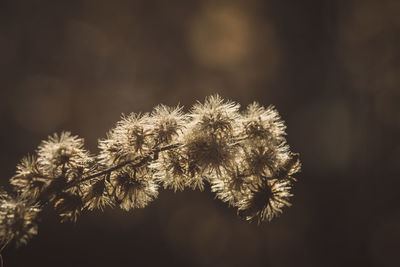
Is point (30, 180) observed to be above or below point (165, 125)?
below

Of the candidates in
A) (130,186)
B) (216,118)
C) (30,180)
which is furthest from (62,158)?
(216,118)

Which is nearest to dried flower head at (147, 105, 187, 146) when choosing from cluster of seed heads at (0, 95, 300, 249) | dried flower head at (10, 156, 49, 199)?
cluster of seed heads at (0, 95, 300, 249)

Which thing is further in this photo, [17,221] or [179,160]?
[179,160]

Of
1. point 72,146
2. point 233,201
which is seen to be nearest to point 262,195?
point 233,201

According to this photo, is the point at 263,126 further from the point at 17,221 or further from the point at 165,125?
the point at 17,221

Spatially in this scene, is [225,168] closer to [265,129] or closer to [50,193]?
[265,129]

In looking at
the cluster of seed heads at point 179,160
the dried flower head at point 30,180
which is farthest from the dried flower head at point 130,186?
the dried flower head at point 30,180

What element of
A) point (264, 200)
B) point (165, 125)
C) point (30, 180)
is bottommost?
point (264, 200)
